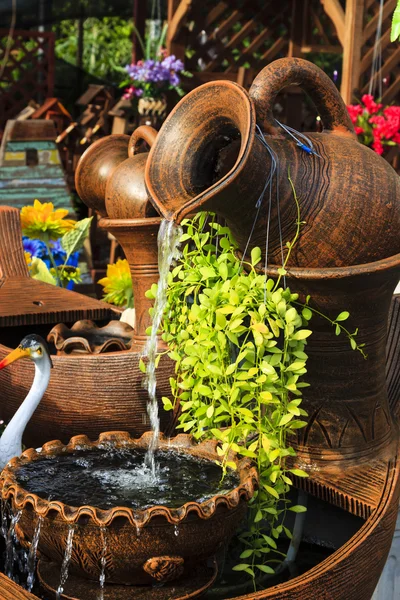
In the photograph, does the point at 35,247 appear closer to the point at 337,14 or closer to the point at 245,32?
the point at 337,14

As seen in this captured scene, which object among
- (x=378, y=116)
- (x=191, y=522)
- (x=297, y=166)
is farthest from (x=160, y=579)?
(x=378, y=116)

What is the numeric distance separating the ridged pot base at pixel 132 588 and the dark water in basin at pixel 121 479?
14 centimetres

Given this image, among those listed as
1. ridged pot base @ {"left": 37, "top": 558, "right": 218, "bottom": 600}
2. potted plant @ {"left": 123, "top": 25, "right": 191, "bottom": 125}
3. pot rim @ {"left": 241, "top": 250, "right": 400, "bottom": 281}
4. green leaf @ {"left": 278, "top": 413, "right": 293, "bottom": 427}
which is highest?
pot rim @ {"left": 241, "top": 250, "right": 400, "bottom": 281}

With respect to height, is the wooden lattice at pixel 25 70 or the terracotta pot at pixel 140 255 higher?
the terracotta pot at pixel 140 255

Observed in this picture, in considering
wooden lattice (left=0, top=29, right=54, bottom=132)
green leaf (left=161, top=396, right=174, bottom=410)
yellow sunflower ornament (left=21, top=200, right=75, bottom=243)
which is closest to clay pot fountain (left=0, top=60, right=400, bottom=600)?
green leaf (left=161, top=396, right=174, bottom=410)

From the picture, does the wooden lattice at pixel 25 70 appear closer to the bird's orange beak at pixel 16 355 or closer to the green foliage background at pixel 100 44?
the green foliage background at pixel 100 44

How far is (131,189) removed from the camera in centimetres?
251

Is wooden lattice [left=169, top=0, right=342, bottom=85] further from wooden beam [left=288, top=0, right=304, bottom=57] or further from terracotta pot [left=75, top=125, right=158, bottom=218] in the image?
terracotta pot [left=75, top=125, right=158, bottom=218]

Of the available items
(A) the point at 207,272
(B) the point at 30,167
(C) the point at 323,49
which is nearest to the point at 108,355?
(A) the point at 207,272

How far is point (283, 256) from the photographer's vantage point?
6.09ft

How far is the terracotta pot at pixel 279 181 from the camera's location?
178 centimetres

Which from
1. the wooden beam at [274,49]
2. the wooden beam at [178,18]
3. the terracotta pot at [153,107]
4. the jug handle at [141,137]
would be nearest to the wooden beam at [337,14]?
the wooden beam at [178,18]

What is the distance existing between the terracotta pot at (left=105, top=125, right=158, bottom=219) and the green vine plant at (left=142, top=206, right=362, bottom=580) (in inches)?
20.5

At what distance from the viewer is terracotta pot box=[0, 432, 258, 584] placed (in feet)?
4.98
